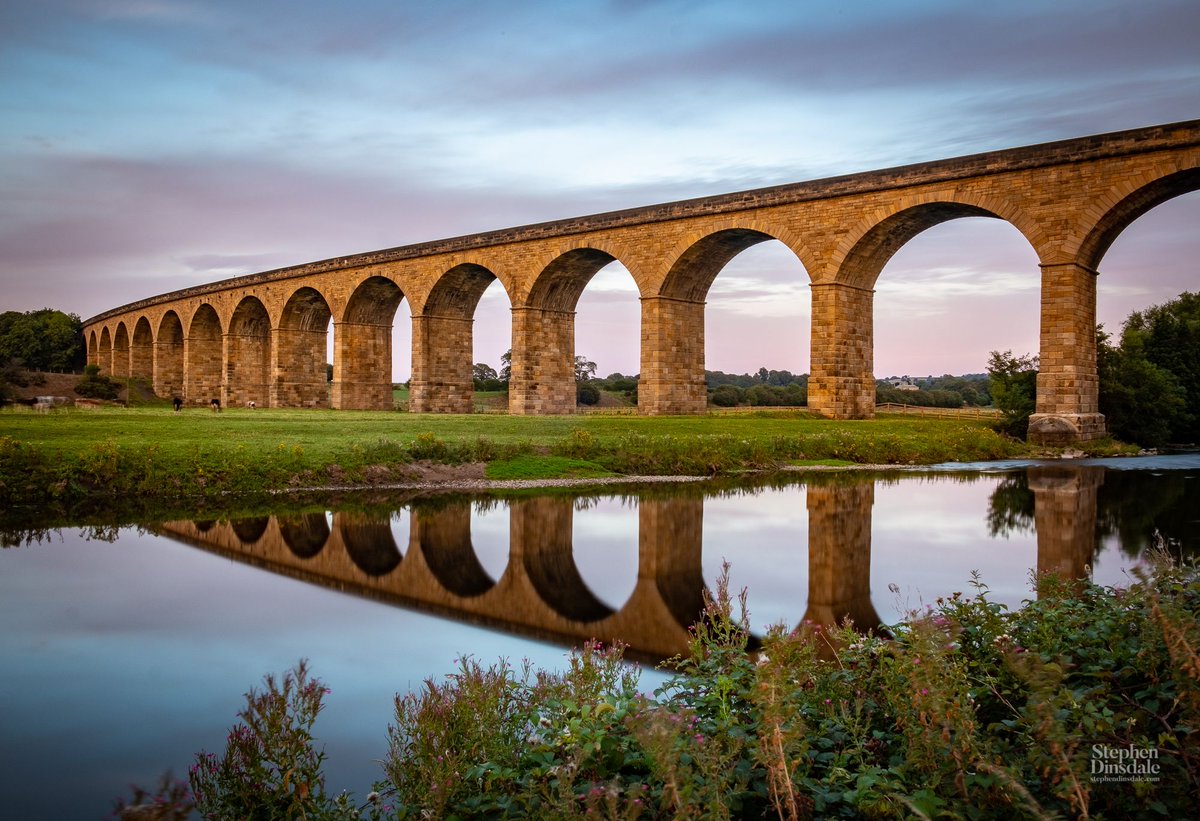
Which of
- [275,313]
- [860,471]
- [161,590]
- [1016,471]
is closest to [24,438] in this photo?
[161,590]

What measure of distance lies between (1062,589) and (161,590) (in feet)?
22.7

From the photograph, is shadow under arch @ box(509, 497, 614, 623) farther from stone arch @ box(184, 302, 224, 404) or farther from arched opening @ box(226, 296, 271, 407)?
stone arch @ box(184, 302, 224, 404)

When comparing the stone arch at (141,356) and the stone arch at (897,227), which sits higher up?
the stone arch at (897,227)

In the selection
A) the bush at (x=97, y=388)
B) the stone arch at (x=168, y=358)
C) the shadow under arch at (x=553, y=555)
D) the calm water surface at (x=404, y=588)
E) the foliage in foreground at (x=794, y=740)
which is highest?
the stone arch at (x=168, y=358)

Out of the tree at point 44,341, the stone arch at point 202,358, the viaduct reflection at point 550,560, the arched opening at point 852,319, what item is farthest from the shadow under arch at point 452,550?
the tree at point 44,341

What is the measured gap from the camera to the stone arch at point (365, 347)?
40000mm

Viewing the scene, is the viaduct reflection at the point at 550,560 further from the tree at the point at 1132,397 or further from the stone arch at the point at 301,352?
the stone arch at the point at 301,352

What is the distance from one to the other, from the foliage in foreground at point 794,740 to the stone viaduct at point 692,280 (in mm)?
20162

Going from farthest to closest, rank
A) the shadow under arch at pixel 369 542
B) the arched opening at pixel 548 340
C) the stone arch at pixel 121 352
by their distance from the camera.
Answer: the stone arch at pixel 121 352 → the arched opening at pixel 548 340 → the shadow under arch at pixel 369 542

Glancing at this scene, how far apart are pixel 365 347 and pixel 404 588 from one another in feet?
114

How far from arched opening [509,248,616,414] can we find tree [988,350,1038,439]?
44.3 feet

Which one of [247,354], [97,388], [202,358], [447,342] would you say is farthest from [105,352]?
[447,342]

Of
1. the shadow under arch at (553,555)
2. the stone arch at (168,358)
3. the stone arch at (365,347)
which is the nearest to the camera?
the shadow under arch at (553,555)

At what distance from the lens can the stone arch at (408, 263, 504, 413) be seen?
36.7 meters
